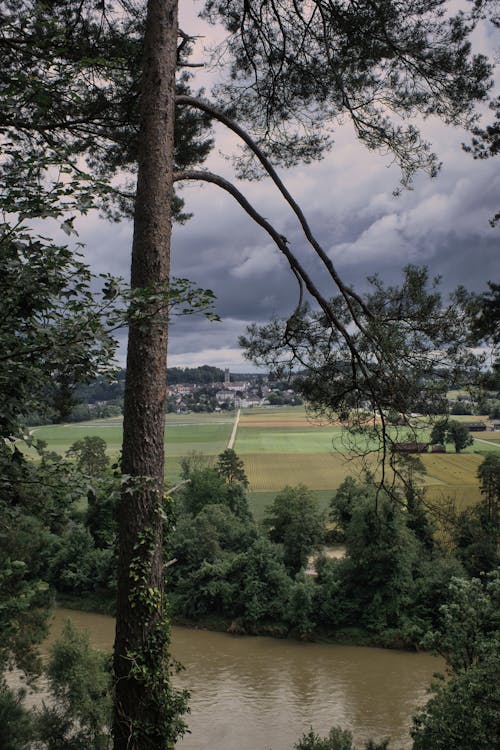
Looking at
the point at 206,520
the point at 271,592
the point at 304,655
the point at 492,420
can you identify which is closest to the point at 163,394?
the point at 304,655

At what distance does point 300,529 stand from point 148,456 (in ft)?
73.7

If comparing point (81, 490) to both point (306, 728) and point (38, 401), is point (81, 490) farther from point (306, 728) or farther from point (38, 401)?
point (306, 728)

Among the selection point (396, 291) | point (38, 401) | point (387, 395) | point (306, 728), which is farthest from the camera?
point (306, 728)

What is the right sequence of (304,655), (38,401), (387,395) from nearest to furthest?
(38,401), (387,395), (304,655)

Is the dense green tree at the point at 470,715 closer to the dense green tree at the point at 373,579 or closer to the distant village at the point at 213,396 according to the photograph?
the dense green tree at the point at 373,579

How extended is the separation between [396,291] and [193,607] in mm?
19618

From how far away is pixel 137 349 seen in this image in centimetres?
389

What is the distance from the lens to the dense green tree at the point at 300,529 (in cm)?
2509

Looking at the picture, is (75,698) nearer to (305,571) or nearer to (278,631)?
(278,631)

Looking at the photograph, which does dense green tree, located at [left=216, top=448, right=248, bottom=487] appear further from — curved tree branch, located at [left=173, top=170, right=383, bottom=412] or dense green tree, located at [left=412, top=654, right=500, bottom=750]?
curved tree branch, located at [left=173, top=170, right=383, bottom=412]

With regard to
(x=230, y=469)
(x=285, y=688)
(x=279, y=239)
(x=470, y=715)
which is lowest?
(x=285, y=688)

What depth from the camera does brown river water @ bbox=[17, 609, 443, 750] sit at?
1424 cm

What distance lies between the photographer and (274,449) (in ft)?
141

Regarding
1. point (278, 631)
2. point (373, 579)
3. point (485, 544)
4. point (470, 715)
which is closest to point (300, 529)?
point (373, 579)
